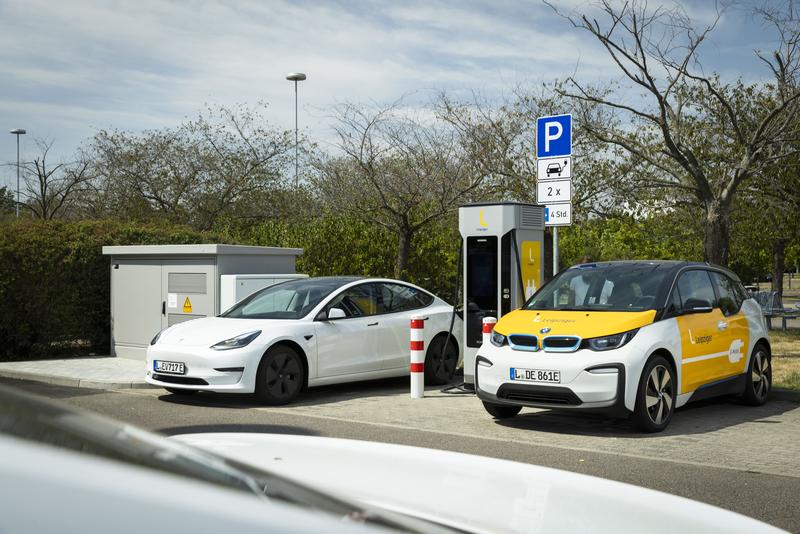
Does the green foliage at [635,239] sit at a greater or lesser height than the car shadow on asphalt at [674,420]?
greater

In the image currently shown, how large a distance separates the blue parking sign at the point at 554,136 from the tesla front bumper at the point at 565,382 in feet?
10.8

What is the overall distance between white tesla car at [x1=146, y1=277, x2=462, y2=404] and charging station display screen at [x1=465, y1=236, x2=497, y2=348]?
1048mm

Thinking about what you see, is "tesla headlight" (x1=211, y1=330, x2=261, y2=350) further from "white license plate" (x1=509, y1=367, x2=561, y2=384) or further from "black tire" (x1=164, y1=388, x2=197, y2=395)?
"white license plate" (x1=509, y1=367, x2=561, y2=384)

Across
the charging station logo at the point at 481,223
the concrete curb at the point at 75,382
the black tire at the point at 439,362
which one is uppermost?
the charging station logo at the point at 481,223

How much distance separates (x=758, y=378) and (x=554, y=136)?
3.73 m

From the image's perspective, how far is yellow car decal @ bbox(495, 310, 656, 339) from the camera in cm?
834

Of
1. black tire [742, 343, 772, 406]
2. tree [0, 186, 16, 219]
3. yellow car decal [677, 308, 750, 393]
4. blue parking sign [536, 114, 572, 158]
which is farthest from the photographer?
tree [0, 186, 16, 219]

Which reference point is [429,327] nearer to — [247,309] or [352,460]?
[247,309]

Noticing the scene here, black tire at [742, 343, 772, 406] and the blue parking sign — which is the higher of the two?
the blue parking sign

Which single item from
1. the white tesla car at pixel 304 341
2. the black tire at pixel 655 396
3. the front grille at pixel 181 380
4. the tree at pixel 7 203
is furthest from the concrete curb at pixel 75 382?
the tree at pixel 7 203

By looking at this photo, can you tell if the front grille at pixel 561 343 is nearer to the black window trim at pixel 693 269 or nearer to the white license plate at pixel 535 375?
the white license plate at pixel 535 375

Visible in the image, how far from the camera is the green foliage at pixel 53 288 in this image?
14.5 m

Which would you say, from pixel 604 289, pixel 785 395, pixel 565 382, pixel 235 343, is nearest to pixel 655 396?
pixel 565 382

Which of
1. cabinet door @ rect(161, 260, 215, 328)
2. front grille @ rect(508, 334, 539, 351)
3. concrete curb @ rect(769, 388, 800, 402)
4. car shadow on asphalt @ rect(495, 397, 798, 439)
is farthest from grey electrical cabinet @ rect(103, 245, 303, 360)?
concrete curb @ rect(769, 388, 800, 402)
